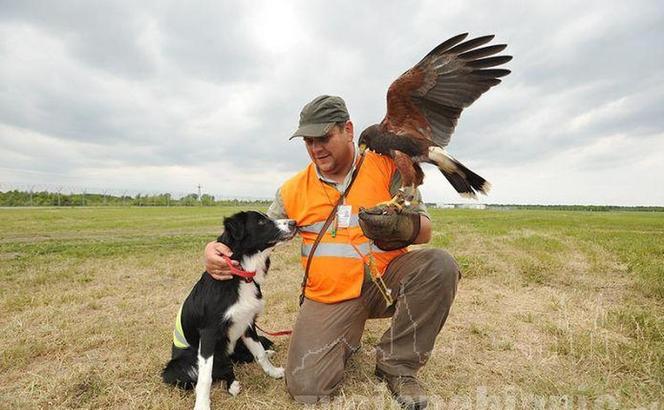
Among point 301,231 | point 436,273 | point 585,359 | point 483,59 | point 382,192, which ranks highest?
point 483,59

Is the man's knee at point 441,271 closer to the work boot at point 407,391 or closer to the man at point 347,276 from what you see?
the man at point 347,276

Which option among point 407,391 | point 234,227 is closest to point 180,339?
point 234,227

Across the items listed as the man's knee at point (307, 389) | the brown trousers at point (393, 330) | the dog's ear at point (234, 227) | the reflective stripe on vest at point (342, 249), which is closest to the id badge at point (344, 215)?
the reflective stripe on vest at point (342, 249)

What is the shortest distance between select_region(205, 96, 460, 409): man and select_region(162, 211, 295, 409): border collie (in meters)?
0.18

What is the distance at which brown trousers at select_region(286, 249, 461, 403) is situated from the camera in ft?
10.8

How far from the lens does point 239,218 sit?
12.2 ft

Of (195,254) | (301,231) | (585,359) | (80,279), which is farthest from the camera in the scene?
(195,254)

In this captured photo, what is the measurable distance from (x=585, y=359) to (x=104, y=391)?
421cm

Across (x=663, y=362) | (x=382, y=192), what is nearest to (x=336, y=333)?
(x=382, y=192)

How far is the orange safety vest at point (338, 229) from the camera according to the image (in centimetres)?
357

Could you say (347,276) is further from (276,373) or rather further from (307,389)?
(276,373)

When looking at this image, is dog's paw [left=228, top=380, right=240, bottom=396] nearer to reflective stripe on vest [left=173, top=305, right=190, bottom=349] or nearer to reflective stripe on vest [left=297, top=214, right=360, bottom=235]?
reflective stripe on vest [left=173, top=305, right=190, bottom=349]

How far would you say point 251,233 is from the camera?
147 inches

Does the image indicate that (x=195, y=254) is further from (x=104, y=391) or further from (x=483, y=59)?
(x=483, y=59)
